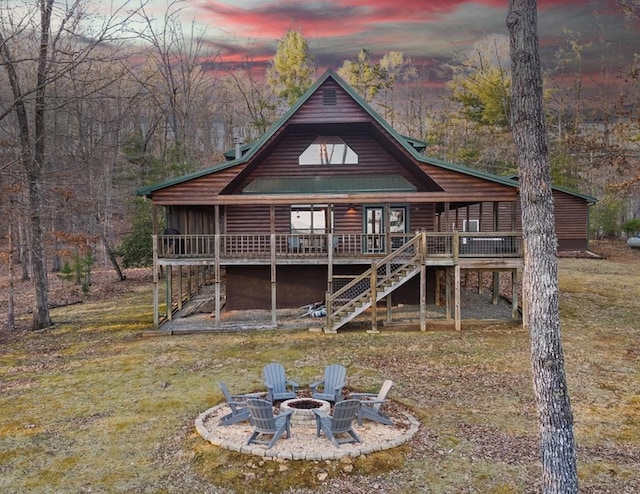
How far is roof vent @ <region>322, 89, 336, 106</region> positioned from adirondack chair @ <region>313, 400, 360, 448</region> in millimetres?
15443

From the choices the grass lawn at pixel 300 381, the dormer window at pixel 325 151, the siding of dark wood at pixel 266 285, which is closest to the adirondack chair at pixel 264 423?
the grass lawn at pixel 300 381

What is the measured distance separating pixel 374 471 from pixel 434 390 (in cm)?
471

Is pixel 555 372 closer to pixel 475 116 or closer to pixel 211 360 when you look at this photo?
pixel 211 360

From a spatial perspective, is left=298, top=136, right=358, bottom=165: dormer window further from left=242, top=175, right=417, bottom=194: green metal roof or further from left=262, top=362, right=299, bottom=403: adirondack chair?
left=262, top=362, right=299, bottom=403: adirondack chair

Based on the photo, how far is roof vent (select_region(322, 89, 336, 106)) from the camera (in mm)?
21500

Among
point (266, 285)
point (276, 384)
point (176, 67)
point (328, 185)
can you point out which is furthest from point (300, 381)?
point (176, 67)

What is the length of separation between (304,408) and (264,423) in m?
1.45

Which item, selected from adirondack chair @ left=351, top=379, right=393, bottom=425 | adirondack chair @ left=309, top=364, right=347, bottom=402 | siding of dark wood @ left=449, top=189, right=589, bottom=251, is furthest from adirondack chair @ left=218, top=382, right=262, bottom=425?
siding of dark wood @ left=449, top=189, right=589, bottom=251

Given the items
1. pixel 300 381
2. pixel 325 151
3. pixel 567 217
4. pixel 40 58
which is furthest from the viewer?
pixel 567 217

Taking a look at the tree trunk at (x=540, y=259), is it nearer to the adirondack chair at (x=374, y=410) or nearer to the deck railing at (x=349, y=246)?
the adirondack chair at (x=374, y=410)

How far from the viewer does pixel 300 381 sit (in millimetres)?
13250

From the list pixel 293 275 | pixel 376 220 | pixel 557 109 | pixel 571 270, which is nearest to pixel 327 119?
pixel 376 220

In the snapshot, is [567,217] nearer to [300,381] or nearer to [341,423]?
[300,381]

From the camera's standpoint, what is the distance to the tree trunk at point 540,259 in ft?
21.1
